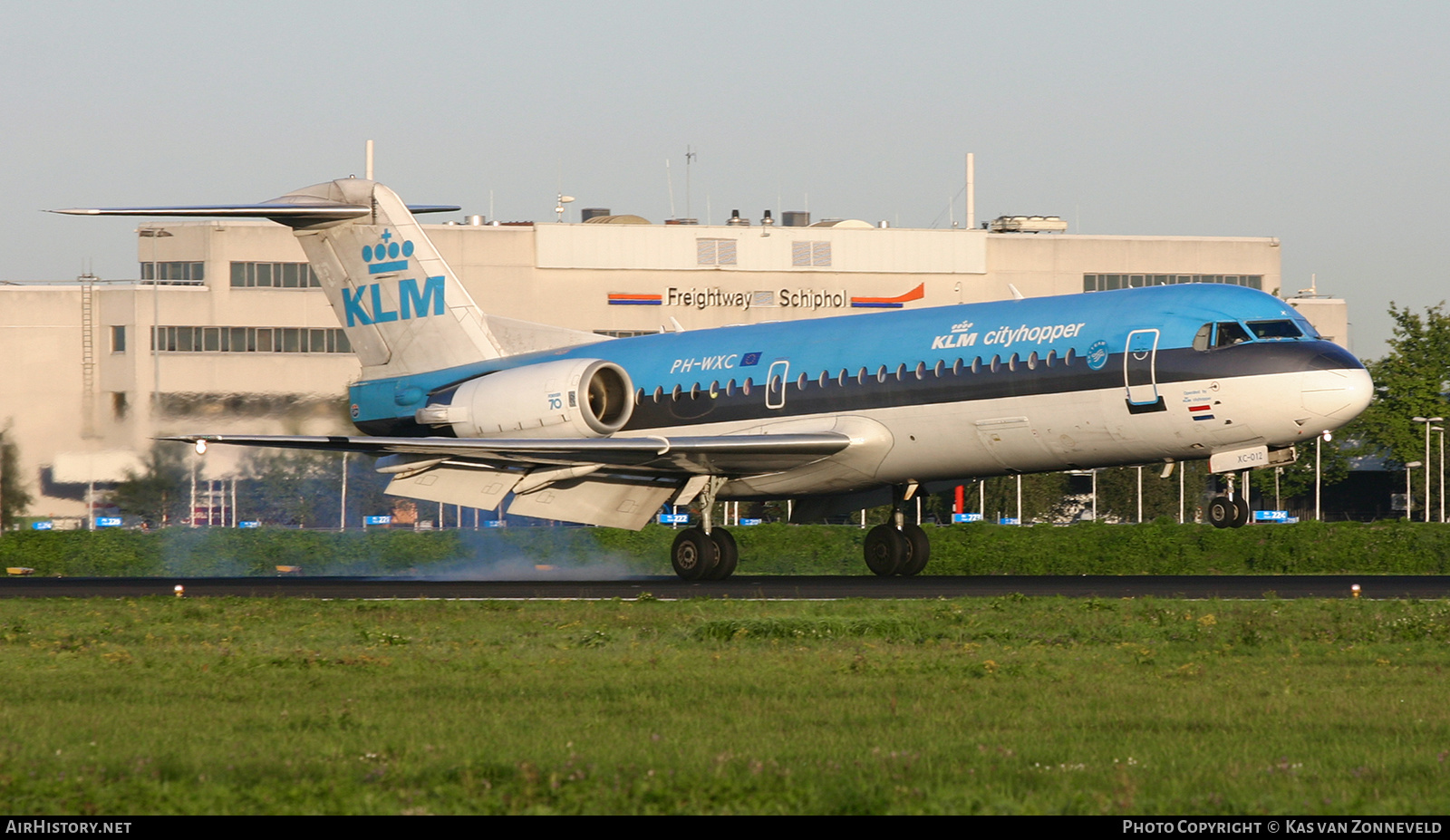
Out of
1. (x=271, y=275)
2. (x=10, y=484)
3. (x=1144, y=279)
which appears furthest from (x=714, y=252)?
(x=10, y=484)

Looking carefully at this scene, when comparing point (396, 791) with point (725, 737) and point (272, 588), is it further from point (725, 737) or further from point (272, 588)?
point (272, 588)

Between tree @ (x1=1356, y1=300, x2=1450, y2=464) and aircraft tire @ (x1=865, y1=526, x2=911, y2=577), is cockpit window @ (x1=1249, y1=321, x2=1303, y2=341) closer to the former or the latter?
aircraft tire @ (x1=865, y1=526, x2=911, y2=577)

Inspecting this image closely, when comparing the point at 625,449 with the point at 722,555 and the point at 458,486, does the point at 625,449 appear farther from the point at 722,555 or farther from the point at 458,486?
the point at 458,486

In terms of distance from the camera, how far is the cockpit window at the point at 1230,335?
950 inches

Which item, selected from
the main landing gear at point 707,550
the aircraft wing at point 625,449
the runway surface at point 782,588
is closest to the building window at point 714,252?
the runway surface at point 782,588

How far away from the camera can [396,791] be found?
8320mm

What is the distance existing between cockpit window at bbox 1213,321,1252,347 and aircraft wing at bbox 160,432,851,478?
646 centimetres

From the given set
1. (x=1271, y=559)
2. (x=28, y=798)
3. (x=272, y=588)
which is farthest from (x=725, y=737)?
(x=1271, y=559)

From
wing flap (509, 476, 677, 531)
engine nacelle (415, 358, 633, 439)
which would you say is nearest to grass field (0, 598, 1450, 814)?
engine nacelle (415, 358, 633, 439)

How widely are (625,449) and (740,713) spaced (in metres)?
16.7

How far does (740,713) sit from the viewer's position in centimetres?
1129

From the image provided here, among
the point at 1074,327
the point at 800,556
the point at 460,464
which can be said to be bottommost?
the point at 800,556

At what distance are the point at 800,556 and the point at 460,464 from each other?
40.0 ft

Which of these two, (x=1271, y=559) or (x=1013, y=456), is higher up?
(x=1013, y=456)
